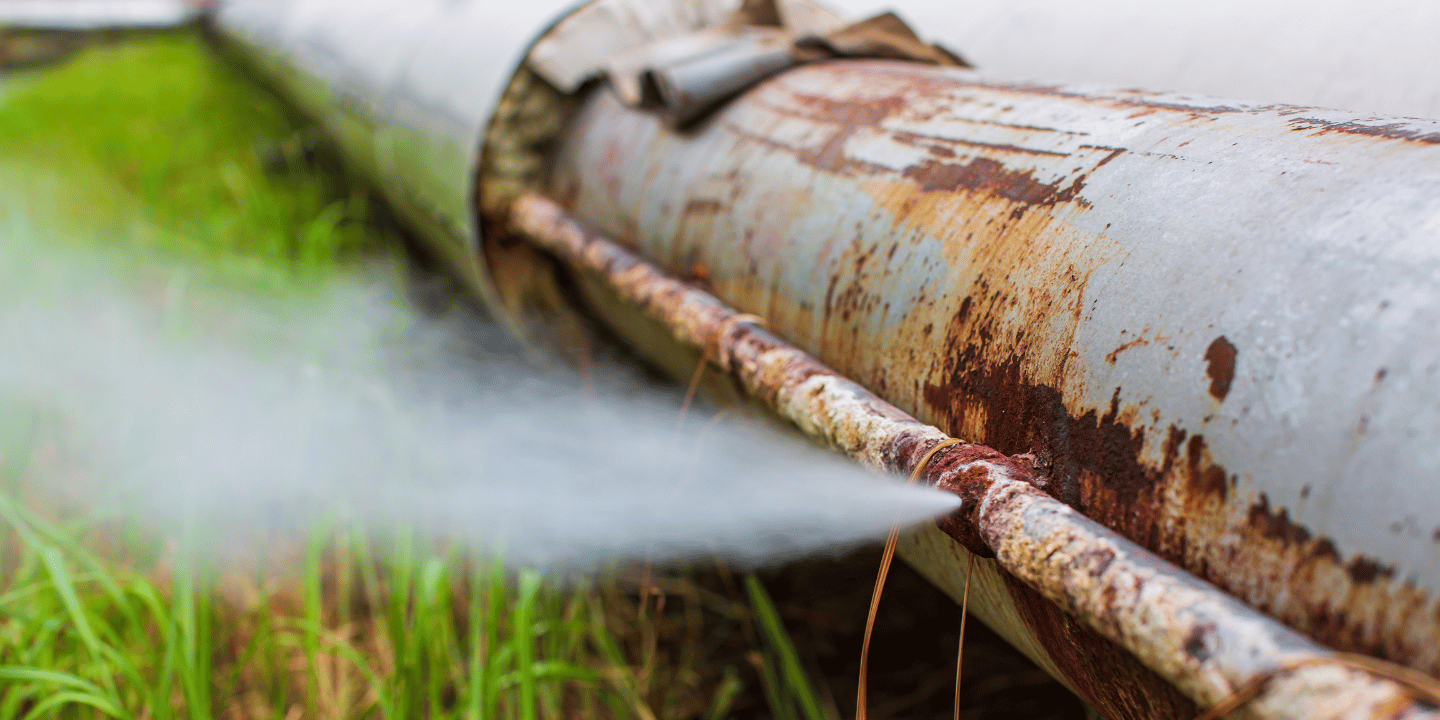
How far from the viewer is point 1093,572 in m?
0.67

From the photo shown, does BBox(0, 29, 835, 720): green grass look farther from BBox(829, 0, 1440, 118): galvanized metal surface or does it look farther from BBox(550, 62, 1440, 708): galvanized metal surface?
BBox(829, 0, 1440, 118): galvanized metal surface

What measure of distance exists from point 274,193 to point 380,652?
329 cm

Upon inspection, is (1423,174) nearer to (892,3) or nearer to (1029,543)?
(1029,543)

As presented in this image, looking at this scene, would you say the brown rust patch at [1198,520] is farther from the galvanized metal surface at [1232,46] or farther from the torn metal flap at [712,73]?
the torn metal flap at [712,73]

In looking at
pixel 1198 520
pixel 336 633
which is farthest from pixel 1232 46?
pixel 336 633

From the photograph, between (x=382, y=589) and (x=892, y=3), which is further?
(x=892, y=3)

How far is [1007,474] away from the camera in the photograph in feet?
2.64

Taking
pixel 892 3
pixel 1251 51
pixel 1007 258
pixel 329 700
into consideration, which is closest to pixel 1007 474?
pixel 1007 258

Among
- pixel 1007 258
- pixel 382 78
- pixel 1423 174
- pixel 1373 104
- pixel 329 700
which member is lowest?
pixel 329 700

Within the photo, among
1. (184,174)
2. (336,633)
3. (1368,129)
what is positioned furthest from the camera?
(184,174)

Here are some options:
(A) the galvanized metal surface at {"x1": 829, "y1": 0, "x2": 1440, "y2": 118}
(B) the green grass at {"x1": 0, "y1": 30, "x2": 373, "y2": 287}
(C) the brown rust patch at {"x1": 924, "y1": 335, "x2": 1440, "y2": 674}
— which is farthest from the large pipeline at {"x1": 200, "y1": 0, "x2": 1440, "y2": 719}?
(B) the green grass at {"x1": 0, "y1": 30, "x2": 373, "y2": 287}

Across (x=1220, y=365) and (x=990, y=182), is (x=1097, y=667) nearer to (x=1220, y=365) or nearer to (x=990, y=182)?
(x=1220, y=365)

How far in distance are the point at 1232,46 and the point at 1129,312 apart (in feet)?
3.78

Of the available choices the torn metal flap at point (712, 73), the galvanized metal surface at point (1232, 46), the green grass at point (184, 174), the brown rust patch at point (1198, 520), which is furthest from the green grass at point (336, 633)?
the galvanized metal surface at point (1232, 46)
